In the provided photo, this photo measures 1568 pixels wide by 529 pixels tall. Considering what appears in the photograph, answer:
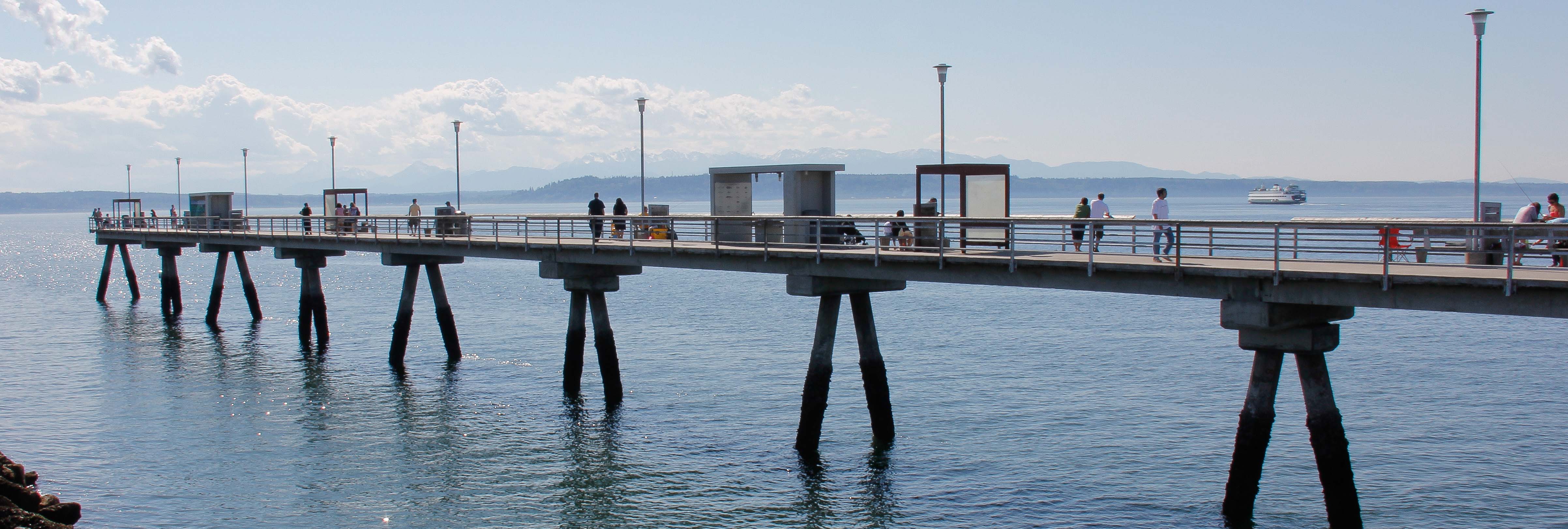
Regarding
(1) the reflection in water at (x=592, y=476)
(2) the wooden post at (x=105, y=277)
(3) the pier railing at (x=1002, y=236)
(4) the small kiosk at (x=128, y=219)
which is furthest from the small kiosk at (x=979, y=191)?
(2) the wooden post at (x=105, y=277)

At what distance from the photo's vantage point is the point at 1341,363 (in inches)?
1393

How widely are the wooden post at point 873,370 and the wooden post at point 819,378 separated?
1.45 ft

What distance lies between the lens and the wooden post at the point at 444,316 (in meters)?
35.7

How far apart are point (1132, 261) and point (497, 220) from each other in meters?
17.6

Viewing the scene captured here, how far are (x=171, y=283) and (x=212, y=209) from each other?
15.7ft

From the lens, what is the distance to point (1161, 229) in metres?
19.6

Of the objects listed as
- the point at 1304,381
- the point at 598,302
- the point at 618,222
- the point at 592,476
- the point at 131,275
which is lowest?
the point at 592,476

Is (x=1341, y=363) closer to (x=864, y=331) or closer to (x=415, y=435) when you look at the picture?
(x=864, y=331)

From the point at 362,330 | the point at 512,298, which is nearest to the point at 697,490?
the point at 362,330

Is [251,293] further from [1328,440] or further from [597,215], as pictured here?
[1328,440]

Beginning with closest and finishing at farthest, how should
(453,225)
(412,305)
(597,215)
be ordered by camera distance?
(597,215) → (453,225) → (412,305)

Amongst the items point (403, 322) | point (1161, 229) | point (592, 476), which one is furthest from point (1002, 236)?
point (403, 322)

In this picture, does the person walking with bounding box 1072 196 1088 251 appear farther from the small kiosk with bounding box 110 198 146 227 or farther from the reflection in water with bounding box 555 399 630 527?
the small kiosk with bounding box 110 198 146 227

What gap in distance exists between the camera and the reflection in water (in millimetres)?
19406
